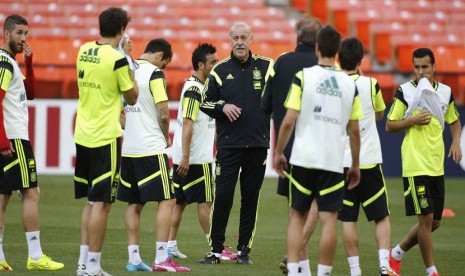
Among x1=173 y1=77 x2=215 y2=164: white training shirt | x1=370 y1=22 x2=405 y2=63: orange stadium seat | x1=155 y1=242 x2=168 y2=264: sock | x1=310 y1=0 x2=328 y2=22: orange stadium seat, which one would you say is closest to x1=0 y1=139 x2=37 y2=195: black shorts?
x1=155 y1=242 x2=168 y2=264: sock

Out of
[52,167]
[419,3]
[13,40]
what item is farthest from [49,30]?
[13,40]

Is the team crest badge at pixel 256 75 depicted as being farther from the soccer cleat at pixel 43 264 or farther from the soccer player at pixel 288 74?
the soccer cleat at pixel 43 264

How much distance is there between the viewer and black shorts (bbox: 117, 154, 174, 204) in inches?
394

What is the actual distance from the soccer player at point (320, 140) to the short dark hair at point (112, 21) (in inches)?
65.3

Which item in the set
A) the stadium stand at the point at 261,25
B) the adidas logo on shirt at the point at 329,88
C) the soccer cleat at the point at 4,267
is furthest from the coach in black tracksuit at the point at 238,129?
the stadium stand at the point at 261,25

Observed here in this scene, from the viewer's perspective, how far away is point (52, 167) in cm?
1942

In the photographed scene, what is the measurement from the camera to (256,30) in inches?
969

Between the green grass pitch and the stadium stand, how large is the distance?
515 centimetres

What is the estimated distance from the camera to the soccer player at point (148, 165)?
1001 centimetres

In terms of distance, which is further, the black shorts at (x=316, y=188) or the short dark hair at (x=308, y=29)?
the short dark hair at (x=308, y=29)

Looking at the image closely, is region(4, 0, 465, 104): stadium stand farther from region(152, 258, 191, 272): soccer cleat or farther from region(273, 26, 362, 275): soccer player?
region(273, 26, 362, 275): soccer player

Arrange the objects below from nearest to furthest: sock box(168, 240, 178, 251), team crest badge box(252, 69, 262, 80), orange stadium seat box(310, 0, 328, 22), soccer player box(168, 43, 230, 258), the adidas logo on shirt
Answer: the adidas logo on shirt → team crest badge box(252, 69, 262, 80) → sock box(168, 240, 178, 251) → soccer player box(168, 43, 230, 258) → orange stadium seat box(310, 0, 328, 22)

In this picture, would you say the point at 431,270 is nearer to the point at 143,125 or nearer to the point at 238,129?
the point at 238,129

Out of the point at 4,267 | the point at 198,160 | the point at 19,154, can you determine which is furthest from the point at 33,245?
the point at 198,160
